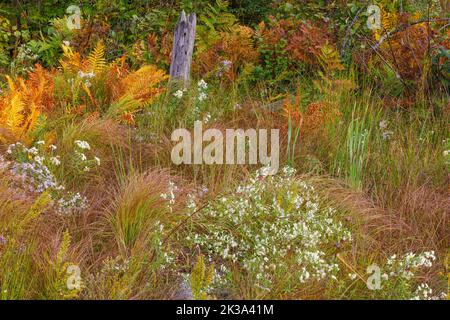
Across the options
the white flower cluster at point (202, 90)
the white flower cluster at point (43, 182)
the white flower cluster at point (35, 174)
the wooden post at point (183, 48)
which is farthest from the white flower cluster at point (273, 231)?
the wooden post at point (183, 48)

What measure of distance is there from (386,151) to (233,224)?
1806 millimetres

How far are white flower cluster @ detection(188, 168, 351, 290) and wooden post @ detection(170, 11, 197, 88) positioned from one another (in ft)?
8.16

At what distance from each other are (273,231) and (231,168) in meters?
0.81

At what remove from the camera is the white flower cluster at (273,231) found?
4.05m

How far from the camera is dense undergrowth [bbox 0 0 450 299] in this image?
3.98 m

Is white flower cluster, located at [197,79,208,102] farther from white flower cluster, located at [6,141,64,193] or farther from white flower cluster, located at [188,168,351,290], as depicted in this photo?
white flower cluster, located at [6,141,64,193]

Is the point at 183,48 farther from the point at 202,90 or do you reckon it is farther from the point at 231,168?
the point at 231,168

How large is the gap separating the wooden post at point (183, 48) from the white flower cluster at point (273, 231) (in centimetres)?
249

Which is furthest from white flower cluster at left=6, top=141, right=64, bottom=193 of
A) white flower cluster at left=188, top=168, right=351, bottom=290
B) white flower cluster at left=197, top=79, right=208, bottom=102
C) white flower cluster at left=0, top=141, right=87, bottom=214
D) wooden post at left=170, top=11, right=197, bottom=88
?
wooden post at left=170, top=11, right=197, bottom=88

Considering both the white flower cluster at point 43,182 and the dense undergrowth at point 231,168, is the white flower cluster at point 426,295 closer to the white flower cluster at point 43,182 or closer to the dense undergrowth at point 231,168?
the dense undergrowth at point 231,168

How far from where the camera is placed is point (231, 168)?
201 inches

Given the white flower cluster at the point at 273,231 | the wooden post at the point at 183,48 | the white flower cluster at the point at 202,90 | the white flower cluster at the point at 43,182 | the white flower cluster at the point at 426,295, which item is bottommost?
the white flower cluster at the point at 426,295

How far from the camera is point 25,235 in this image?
414cm
